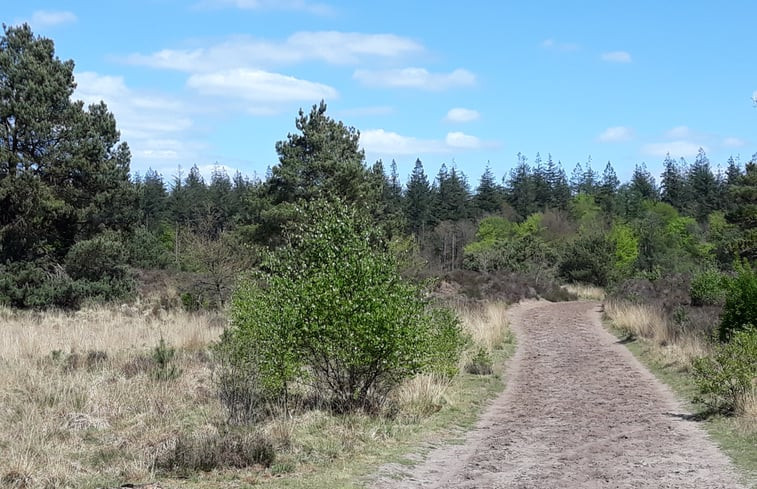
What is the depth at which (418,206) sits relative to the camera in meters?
99.2

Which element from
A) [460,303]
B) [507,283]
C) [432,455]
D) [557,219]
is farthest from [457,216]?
[432,455]

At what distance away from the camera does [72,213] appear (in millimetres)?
25297

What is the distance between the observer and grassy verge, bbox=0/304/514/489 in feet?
22.0

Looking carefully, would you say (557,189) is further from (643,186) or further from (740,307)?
(740,307)

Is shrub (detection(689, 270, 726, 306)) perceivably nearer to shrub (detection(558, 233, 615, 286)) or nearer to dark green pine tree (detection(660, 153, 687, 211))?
shrub (detection(558, 233, 615, 286))

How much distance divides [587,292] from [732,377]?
40054 mm

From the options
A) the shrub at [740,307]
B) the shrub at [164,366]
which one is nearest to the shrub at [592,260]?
the shrub at [740,307]

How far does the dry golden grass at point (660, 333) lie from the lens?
48.8ft

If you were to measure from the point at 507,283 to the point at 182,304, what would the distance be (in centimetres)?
2246

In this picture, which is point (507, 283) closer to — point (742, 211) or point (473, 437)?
point (742, 211)

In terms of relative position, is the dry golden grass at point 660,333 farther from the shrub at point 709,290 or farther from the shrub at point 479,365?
the shrub at point 479,365

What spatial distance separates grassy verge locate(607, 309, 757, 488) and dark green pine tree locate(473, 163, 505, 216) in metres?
82.3

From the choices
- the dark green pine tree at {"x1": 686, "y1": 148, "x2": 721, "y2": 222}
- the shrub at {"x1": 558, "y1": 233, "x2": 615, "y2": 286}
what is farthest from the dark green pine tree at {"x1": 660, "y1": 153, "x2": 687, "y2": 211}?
the shrub at {"x1": 558, "y1": 233, "x2": 615, "y2": 286}

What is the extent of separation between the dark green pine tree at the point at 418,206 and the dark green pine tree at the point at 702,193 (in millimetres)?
36597
